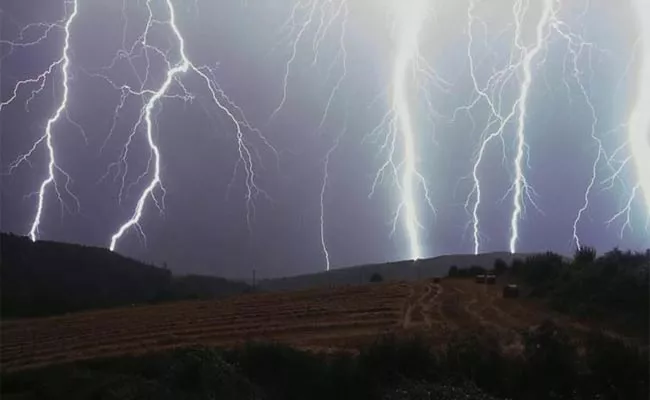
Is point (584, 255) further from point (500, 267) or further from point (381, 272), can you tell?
point (381, 272)

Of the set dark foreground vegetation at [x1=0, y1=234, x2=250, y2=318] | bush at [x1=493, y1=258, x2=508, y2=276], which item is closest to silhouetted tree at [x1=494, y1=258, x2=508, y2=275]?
bush at [x1=493, y1=258, x2=508, y2=276]

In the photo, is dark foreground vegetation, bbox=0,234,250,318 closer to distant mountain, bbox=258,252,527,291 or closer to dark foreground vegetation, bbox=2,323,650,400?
distant mountain, bbox=258,252,527,291

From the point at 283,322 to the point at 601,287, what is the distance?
9466 mm

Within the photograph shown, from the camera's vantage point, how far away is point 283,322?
2216cm

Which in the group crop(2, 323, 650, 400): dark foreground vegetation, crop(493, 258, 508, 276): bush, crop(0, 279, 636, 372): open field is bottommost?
crop(2, 323, 650, 400): dark foreground vegetation

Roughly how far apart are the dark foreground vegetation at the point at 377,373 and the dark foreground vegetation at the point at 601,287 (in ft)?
17.8

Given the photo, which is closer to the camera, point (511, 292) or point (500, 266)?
point (511, 292)

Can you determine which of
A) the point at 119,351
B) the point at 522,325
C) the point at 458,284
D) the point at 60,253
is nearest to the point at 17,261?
the point at 60,253

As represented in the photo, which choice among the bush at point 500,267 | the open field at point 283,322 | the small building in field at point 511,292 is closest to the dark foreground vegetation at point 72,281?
the open field at point 283,322

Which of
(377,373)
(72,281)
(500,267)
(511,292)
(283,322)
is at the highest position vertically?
(72,281)

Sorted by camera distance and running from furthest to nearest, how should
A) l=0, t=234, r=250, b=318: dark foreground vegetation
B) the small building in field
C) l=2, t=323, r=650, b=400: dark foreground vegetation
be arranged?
l=0, t=234, r=250, b=318: dark foreground vegetation < the small building in field < l=2, t=323, r=650, b=400: dark foreground vegetation

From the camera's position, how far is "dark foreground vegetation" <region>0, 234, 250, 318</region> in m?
38.7

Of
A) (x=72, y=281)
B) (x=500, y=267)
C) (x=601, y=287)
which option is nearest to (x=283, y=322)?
(x=601, y=287)

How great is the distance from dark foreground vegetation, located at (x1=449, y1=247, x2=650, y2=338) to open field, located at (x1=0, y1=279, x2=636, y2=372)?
834 millimetres
